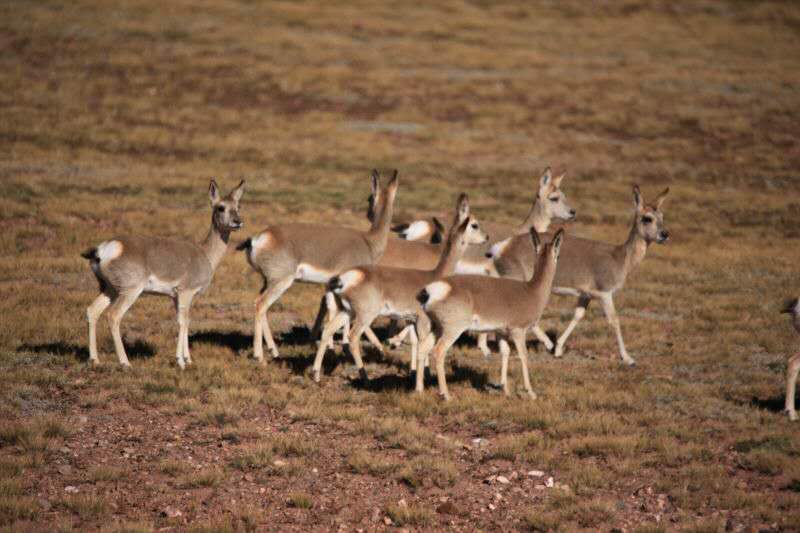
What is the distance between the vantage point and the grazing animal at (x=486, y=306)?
11719mm

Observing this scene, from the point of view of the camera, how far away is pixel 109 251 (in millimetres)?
12172

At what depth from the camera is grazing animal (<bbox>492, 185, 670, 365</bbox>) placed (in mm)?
15297

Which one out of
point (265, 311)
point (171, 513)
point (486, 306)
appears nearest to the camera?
point (171, 513)

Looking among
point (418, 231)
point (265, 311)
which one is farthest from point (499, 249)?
point (265, 311)

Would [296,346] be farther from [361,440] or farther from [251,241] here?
[361,440]

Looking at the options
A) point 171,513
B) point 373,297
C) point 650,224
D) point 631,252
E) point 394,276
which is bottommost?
point 171,513

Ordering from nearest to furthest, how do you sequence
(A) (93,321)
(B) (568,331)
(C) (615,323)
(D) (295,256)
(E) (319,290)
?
(A) (93,321) < (D) (295,256) < (C) (615,323) < (B) (568,331) < (E) (319,290)

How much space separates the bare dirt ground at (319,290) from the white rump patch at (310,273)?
116 cm

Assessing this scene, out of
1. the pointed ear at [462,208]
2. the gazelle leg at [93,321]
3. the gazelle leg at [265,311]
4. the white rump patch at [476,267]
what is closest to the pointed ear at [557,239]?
the pointed ear at [462,208]

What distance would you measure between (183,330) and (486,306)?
13.2 ft

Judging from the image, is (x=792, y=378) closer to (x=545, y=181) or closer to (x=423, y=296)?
(x=423, y=296)

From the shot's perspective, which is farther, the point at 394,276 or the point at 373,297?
the point at 394,276

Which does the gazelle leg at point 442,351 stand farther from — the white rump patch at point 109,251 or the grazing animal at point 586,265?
the white rump patch at point 109,251

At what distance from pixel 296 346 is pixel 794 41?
63.5 meters
